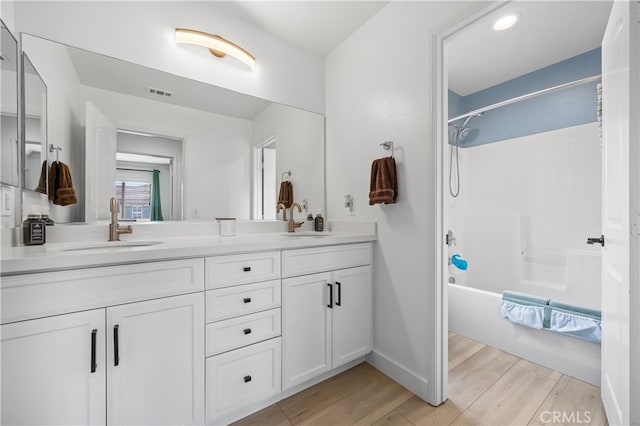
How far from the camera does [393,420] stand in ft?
4.40

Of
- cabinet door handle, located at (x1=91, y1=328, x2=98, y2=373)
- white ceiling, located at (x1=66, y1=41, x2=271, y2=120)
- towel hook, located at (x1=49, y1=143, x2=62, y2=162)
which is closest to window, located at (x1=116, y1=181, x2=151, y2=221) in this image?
towel hook, located at (x1=49, y1=143, x2=62, y2=162)

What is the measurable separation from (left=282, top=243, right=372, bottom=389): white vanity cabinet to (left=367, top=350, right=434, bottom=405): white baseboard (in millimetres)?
100

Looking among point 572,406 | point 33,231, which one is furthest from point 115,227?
point 572,406

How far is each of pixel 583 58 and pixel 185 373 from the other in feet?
11.7

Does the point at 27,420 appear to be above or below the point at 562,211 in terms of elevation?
below

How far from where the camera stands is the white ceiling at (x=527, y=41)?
1.74 meters

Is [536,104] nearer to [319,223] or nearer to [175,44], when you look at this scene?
[319,223]

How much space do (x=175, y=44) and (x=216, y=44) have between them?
0.79 ft

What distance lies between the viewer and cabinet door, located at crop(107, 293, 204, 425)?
3.28 ft

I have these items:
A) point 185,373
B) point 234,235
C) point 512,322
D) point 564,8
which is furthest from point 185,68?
point 512,322

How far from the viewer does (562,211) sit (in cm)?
235

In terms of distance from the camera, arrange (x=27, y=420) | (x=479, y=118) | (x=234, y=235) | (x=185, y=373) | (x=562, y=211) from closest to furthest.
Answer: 1. (x=27, y=420)
2. (x=185, y=373)
3. (x=234, y=235)
4. (x=562, y=211)
5. (x=479, y=118)

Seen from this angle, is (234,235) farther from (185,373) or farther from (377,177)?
(377,177)

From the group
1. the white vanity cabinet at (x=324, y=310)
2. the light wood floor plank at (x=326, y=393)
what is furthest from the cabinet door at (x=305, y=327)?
the light wood floor plank at (x=326, y=393)
